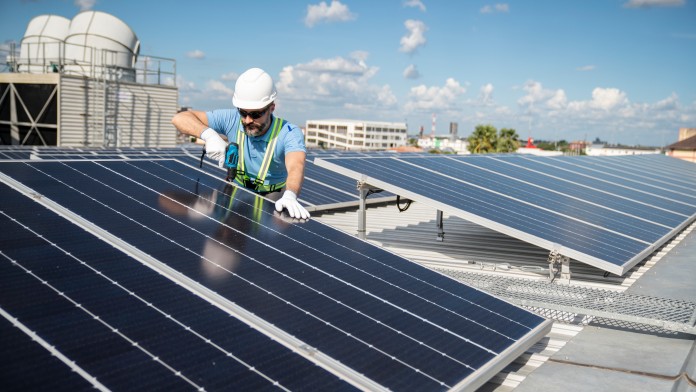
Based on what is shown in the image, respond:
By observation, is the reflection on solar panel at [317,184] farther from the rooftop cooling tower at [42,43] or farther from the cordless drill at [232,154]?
the rooftop cooling tower at [42,43]

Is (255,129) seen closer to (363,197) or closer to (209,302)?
(363,197)

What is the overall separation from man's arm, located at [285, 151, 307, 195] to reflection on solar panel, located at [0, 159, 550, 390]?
556 mm

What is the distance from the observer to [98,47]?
4356 cm

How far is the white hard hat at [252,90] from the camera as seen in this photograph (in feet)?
27.5

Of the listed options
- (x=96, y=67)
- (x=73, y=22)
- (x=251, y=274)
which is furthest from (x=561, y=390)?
(x=73, y=22)

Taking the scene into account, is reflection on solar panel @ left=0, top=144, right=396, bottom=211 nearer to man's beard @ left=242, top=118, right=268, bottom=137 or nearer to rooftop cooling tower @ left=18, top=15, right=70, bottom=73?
man's beard @ left=242, top=118, right=268, bottom=137

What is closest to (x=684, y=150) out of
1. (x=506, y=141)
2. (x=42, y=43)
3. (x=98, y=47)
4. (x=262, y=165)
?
(x=506, y=141)

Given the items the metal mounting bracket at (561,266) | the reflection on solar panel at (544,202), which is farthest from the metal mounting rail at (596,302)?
the reflection on solar panel at (544,202)

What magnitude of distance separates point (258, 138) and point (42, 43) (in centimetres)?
4213

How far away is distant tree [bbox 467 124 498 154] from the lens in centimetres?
8888

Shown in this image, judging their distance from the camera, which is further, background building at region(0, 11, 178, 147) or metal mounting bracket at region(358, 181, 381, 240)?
background building at region(0, 11, 178, 147)

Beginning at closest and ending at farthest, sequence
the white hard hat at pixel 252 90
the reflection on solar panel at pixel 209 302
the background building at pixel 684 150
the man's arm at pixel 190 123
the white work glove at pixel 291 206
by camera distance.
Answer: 1. the reflection on solar panel at pixel 209 302
2. the white work glove at pixel 291 206
3. the white hard hat at pixel 252 90
4. the man's arm at pixel 190 123
5. the background building at pixel 684 150

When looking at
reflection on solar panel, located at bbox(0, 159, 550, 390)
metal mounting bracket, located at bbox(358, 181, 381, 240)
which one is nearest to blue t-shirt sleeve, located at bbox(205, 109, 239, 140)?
reflection on solar panel, located at bbox(0, 159, 550, 390)

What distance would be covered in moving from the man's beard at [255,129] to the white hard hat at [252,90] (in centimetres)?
32
